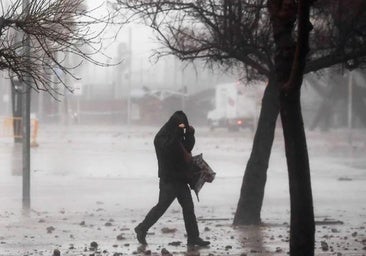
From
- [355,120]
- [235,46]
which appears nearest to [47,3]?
[235,46]

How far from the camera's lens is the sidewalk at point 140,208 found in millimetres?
11680

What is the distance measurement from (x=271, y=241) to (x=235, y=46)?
283 cm

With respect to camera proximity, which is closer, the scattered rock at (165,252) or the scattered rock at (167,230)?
the scattered rock at (165,252)

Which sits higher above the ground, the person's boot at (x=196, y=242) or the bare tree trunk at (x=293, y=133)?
the bare tree trunk at (x=293, y=133)

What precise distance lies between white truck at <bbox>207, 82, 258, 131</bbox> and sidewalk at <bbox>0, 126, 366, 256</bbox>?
24752mm

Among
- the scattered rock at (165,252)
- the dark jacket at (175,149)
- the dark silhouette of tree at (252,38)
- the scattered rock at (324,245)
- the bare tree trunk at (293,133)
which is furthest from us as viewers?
the dark silhouette of tree at (252,38)

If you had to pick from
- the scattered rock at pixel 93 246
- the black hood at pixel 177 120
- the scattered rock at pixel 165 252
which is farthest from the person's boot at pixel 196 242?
the black hood at pixel 177 120

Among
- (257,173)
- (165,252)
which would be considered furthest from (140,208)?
(165,252)

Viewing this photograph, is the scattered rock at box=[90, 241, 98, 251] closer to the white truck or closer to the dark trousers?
the dark trousers

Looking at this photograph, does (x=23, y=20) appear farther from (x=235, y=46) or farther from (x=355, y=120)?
(x=355, y=120)

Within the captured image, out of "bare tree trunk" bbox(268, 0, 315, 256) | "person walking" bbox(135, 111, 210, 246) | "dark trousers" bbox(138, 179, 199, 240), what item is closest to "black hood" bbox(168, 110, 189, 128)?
"person walking" bbox(135, 111, 210, 246)

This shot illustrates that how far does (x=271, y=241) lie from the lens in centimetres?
1215

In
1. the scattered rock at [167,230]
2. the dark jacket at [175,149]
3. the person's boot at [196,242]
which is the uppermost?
the dark jacket at [175,149]

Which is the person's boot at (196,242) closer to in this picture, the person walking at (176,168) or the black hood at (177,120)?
the person walking at (176,168)
